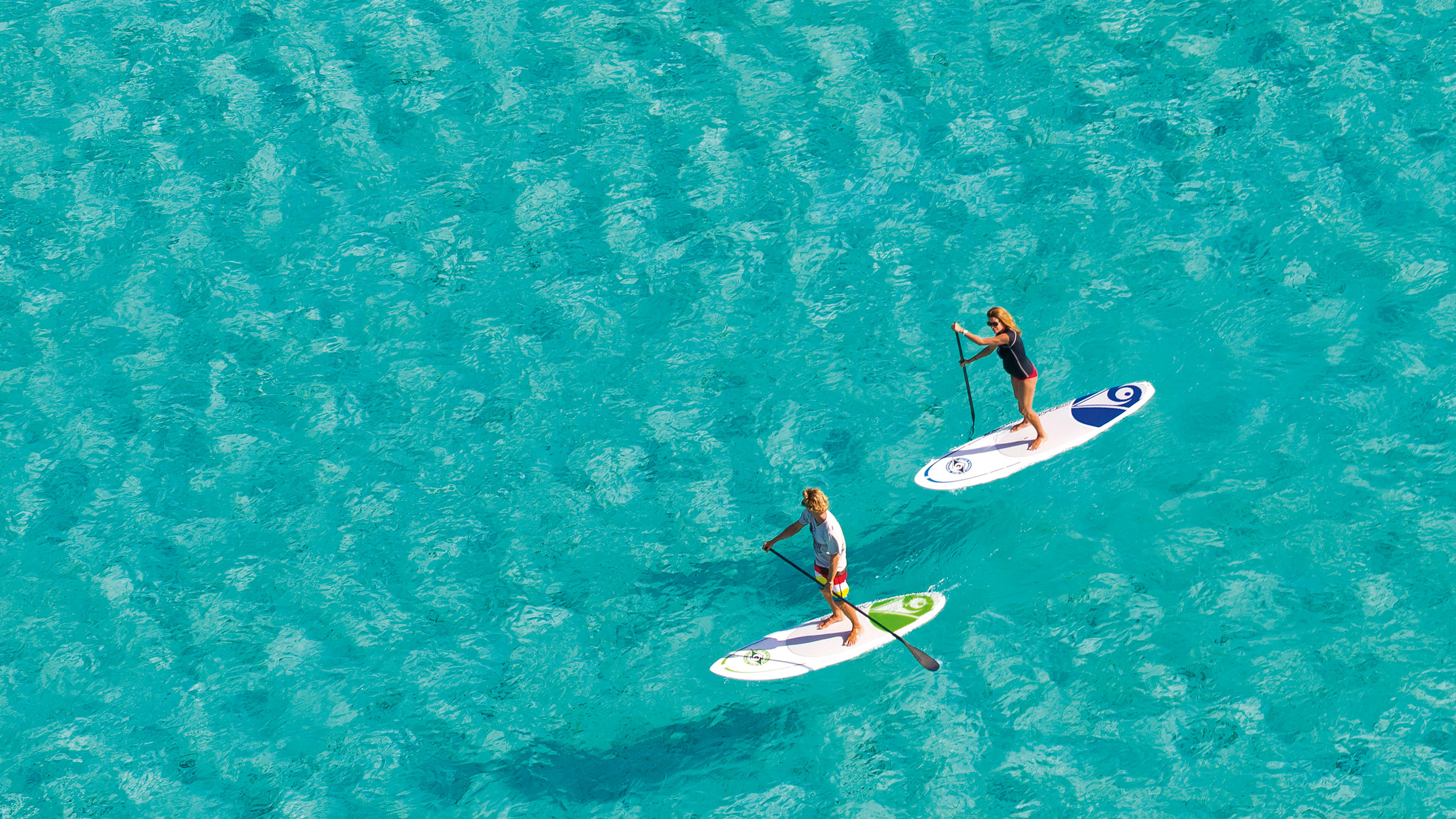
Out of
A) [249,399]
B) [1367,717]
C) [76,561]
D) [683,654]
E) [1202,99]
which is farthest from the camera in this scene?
[1202,99]

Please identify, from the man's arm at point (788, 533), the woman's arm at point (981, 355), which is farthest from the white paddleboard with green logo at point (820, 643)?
the woman's arm at point (981, 355)

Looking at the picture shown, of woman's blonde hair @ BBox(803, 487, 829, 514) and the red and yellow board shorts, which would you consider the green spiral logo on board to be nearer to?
the red and yellow board shorts

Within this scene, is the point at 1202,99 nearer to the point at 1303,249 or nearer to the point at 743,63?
the point at 1303,249

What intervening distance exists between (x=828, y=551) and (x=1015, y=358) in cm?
266

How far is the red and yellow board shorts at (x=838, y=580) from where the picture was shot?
37.0ft

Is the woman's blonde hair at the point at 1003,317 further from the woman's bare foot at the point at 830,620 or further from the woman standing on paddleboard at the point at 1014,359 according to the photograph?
the woman's bare foot at the point at 830,620

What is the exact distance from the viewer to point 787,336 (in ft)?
45.1

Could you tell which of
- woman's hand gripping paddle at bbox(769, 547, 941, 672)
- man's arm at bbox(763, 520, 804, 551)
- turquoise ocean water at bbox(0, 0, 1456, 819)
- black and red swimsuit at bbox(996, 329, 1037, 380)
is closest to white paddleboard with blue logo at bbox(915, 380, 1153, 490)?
turquoise ocean water at bbox(0, 0, 1456, 819)

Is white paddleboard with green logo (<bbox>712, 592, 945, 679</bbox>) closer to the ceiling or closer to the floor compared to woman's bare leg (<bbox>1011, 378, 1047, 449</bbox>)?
closer to the floor

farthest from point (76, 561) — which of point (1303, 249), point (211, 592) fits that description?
point (1303, 249)

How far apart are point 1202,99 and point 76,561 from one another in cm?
1300

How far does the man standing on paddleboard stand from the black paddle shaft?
2237 mm

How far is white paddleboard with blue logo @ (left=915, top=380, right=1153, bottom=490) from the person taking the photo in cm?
1257

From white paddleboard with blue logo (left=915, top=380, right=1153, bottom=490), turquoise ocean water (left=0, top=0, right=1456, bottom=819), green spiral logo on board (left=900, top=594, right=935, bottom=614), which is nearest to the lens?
turquoise ocean water (left=0, top=0, right=1456, bottom=819)
